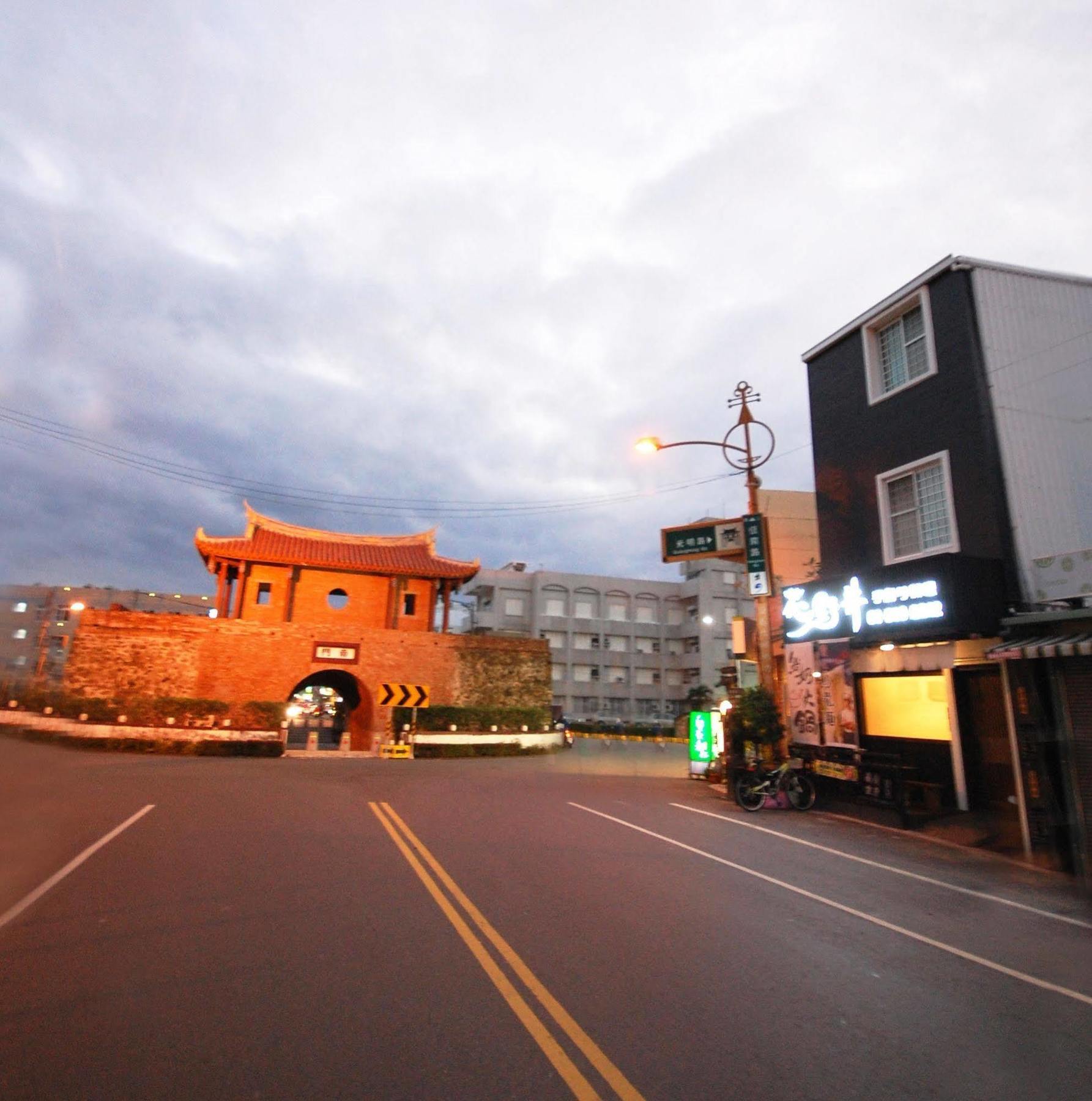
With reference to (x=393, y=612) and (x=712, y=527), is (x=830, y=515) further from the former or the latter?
(x=393, y=612)

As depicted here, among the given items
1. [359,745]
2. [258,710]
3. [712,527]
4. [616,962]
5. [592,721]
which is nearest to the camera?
[616,962]

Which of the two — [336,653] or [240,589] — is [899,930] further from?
[240,589]

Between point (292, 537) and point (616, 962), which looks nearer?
point (616, 962)

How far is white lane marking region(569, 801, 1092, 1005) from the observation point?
5219 millimetres

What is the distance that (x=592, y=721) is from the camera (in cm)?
5691

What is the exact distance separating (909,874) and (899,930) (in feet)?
9.41

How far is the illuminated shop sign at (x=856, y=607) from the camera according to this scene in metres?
12.2

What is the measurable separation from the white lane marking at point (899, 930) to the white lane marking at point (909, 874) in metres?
1.91

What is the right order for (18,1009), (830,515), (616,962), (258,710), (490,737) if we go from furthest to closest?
(490,737) → (258,710) → (830,515) → (616,962) → (18,1009)

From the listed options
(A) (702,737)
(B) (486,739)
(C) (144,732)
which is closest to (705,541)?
(A) (702,737)

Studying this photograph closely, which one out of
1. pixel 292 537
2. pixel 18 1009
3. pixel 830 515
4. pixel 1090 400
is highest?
pixel 292 537

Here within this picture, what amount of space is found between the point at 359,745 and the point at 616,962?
30645mm

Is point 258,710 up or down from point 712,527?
down

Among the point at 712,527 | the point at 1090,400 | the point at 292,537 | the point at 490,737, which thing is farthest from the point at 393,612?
the point at 1090,400
